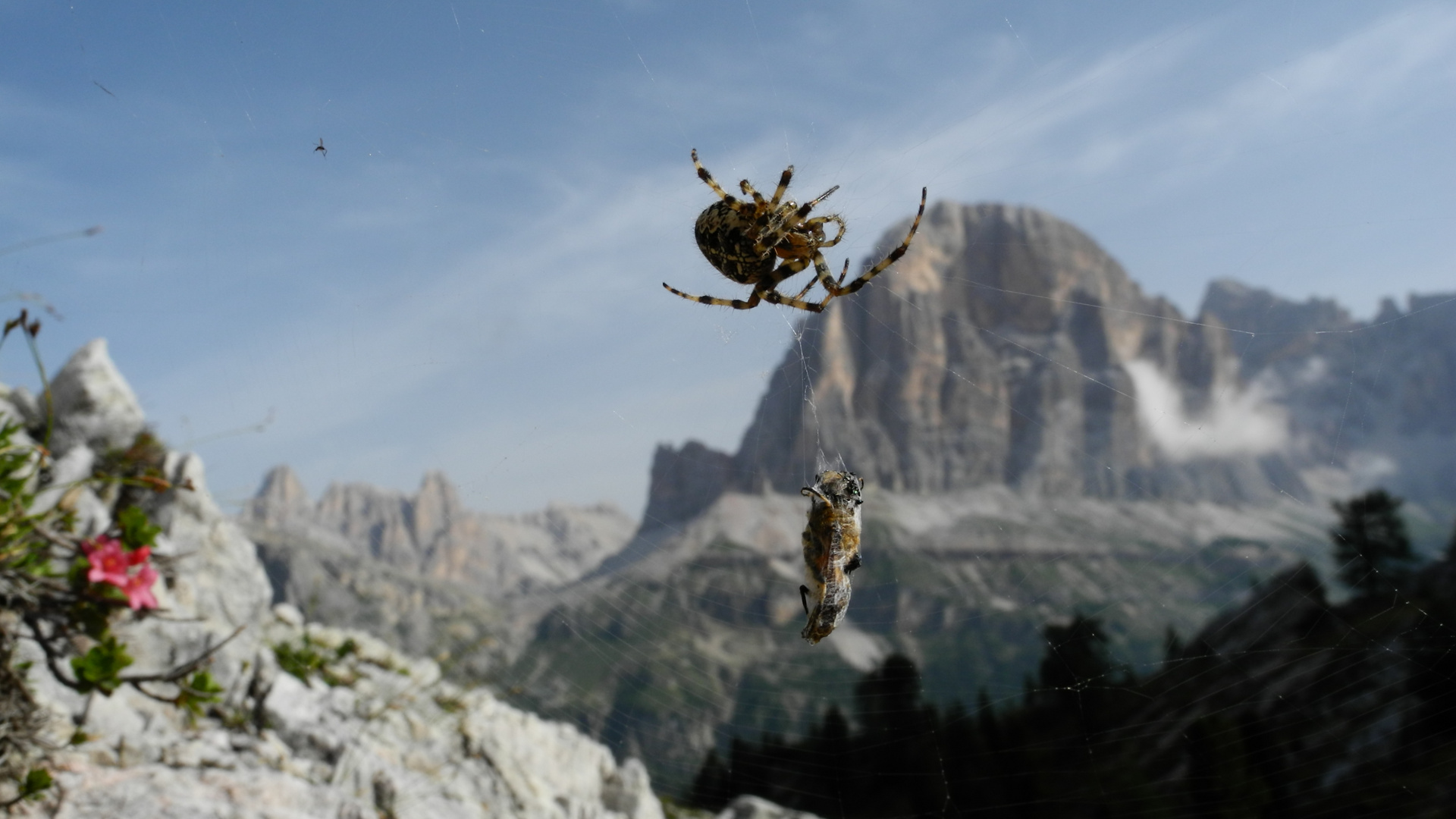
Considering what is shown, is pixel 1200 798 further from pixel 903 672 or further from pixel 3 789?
pixel 3 789

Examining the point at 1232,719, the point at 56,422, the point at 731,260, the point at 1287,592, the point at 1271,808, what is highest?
the point at 1287,592

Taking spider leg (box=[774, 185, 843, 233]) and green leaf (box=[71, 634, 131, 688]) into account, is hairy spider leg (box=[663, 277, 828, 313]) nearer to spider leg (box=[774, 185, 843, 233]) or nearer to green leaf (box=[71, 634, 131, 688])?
spider leg (box=[774, 185, 843, 233])

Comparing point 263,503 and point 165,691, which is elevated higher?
point 263,503

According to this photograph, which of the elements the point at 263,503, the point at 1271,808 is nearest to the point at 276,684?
the point at 263,503

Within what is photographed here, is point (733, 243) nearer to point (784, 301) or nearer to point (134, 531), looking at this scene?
point (784, 301)

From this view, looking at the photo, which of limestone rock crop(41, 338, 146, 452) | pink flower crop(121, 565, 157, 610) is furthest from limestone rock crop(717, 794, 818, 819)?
limestone rock crop(41, 338, 146, 452)

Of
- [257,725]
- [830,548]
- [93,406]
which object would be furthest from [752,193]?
[93,406]

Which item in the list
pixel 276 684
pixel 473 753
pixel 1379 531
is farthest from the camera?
pixel 1379 531
